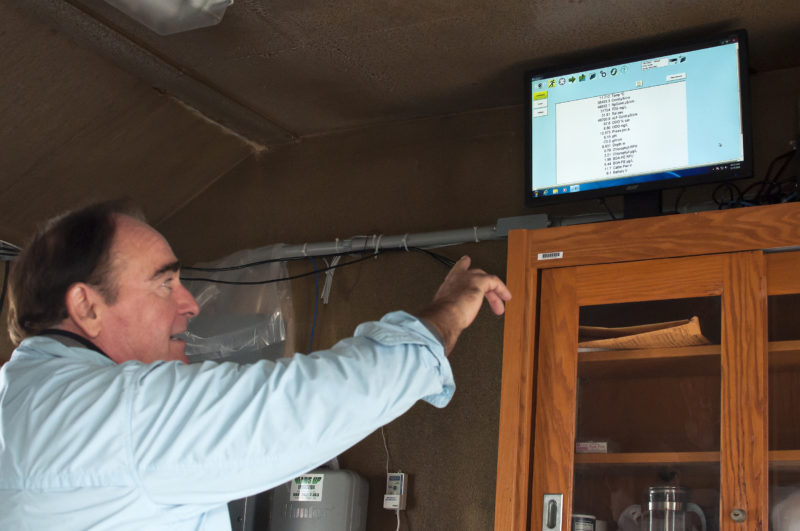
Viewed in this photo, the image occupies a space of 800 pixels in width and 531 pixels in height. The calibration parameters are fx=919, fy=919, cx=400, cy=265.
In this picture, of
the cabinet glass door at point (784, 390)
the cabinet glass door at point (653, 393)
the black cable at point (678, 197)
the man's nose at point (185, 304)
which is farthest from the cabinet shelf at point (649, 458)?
the man's nose at point (185, 304)

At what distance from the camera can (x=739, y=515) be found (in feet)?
5.46

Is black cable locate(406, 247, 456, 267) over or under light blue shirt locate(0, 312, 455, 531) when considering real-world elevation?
over

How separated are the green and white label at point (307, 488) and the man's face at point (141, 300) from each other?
1.02 metres

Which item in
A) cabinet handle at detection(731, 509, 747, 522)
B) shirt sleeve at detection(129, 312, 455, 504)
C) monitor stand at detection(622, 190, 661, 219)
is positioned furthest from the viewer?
monitor stand at detection(622, 190, 661, 219)

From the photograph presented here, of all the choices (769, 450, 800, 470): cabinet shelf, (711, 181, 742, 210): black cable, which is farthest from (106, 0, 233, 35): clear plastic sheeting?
(769, 450, 800, 470): cabinet shelf

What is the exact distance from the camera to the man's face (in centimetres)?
Result: 142

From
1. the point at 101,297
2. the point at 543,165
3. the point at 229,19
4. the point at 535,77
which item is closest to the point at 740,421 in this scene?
the point at 543,165

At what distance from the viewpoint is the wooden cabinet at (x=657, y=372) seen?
1711mm

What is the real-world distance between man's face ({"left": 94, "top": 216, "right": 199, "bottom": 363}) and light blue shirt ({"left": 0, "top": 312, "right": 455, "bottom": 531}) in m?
0.25

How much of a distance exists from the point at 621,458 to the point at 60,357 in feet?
3.60

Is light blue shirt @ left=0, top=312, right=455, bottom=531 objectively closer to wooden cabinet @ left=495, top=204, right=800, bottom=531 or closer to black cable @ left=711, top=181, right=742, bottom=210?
wooden cabinet @ left=495, top=204, right=800, bottom=531

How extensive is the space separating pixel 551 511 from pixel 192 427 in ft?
3.22

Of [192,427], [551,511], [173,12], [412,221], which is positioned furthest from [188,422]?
[412,221]

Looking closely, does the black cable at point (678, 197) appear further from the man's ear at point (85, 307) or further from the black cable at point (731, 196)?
the man's ear at point (85, 307)
